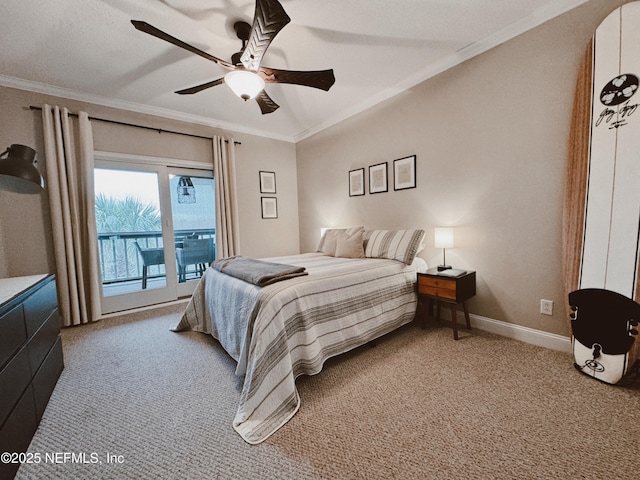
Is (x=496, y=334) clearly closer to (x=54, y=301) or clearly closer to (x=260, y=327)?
(x=260, y=327)

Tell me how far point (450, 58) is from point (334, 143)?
1804 mm

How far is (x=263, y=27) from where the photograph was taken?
150 centimetres

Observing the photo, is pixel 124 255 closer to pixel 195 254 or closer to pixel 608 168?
pixel 195 254

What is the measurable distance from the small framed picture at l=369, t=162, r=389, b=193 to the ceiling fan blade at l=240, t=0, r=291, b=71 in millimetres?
1951

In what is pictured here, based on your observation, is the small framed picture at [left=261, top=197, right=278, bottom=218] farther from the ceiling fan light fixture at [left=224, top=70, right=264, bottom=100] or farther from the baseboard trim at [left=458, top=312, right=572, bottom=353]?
the baseboard trim at [left=458, top=312, right=572, bottom=353]

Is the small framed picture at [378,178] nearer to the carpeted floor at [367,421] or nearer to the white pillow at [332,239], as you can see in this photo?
the white pillow at [332,239]

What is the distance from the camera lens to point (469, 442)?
4.09 feet

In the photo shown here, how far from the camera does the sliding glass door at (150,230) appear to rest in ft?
10.7

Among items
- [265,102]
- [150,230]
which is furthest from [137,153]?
[265,102]

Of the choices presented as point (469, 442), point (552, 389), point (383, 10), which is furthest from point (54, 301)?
point (552, 389)

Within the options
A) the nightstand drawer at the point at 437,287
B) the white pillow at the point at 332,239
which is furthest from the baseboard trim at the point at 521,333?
the white pillow at the point at 332,239

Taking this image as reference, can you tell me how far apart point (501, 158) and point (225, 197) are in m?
3.44

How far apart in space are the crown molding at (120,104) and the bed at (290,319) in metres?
2.44

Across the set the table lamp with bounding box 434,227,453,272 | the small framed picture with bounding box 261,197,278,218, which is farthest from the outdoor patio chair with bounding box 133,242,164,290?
the table lamp with bounding box 434,227,453,272
